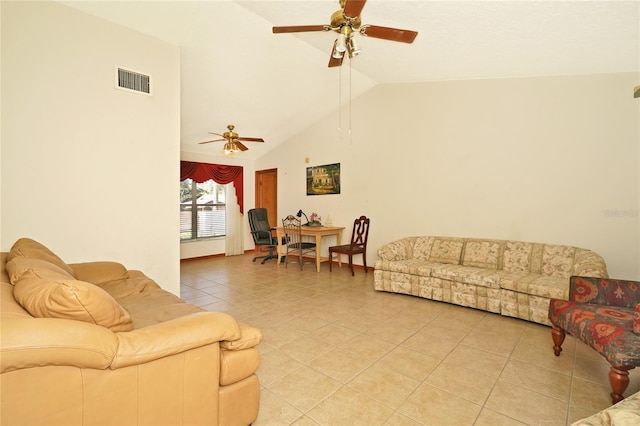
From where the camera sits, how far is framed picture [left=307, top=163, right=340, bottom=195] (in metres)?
5.86

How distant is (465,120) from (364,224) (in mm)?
2255

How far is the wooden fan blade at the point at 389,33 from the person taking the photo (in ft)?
7.54

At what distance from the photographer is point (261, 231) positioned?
6422 mm

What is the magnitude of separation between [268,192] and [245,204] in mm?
692

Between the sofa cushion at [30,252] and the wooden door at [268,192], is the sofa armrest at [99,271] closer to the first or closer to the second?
the sofa cushion at [30,252]

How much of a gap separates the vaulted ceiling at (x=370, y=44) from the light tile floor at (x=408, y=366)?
2.76 meters

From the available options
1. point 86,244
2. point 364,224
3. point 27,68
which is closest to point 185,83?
point 27,68

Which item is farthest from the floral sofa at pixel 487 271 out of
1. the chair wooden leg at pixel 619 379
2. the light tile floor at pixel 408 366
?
the chair wooden leg at pixel 619 379

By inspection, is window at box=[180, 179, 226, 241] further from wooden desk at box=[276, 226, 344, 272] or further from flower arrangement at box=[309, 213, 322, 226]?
flower arrangement at box=[309, 213, 322, 226]

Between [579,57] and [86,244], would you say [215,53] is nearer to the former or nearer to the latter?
[86,244]

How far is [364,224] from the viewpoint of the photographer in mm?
5297

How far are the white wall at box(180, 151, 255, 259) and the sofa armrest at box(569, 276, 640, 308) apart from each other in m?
6.26

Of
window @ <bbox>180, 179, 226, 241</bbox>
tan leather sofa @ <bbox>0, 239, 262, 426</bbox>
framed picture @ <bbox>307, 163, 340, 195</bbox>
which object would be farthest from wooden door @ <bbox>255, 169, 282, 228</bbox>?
tan leather sofa @ <bbox>0, 239, 262, 426</bbox>

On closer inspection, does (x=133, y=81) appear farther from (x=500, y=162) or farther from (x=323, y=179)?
(x=500, y=162)
